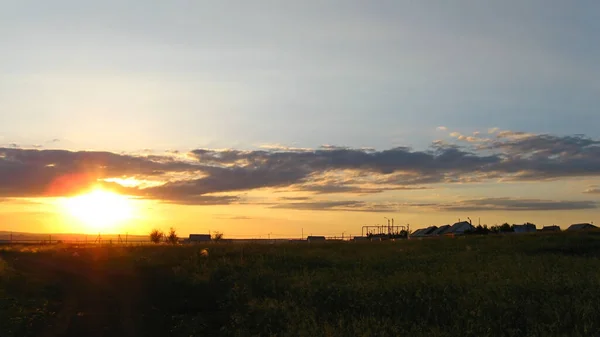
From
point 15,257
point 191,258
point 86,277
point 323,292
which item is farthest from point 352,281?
point 15,257

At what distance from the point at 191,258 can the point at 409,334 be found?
28236 millimetres

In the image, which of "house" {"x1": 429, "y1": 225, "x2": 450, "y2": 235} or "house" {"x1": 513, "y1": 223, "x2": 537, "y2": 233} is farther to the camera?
"house" {"x1": 429, "y1": 225, "x2": 450, "y2": 235}

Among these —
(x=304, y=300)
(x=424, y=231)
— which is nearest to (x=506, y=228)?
(x=424, y=231)

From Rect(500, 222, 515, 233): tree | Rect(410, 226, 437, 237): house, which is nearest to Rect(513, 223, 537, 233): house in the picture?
Rect(500, 222, 515, 233): tree

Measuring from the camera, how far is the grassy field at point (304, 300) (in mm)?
18203

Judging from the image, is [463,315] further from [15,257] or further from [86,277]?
[15,257]

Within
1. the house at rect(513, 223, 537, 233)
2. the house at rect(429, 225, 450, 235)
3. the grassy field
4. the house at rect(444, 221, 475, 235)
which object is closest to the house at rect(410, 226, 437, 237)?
the house at rect(429, 225, 450, 235)

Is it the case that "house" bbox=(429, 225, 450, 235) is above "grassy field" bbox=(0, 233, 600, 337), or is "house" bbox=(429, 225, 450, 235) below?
above

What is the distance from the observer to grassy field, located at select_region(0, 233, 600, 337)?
18.2 meters

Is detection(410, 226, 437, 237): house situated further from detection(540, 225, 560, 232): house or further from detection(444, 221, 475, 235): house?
detection(540, 225, 560, 232): house

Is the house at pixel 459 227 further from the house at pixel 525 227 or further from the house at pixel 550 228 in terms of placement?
the house at pixel 550 228

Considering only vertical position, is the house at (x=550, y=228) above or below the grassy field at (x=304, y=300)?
above

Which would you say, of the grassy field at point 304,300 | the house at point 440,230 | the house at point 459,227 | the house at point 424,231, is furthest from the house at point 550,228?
the grassy field at point 304,300

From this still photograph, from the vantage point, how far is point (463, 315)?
18.8 m
